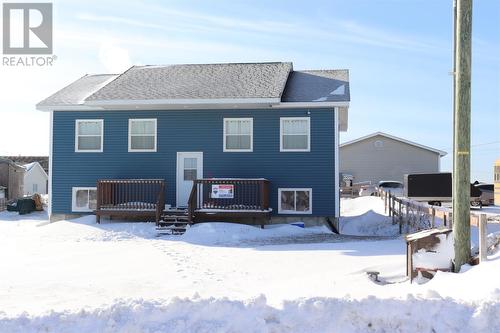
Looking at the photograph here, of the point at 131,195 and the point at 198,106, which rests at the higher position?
the point at 198,106

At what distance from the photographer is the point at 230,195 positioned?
56.9ft

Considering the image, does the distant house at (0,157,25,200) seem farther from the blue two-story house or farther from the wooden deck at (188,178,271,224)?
the wooden deck at (188,178,271,224)

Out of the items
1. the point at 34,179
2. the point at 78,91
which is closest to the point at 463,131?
the point at 78,91

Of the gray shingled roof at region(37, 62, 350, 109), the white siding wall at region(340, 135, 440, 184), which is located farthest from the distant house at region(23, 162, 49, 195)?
the gray shingled roof at region(37, 62, 350, 109)

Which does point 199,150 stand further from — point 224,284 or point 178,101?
point 224,284

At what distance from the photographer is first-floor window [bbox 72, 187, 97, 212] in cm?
1897

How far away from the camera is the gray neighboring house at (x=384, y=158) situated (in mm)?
38812

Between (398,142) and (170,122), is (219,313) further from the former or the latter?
(398,142)

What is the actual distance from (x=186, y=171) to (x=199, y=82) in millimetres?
3296

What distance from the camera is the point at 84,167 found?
62.4 feet

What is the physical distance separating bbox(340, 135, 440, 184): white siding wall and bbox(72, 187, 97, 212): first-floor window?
25.6 meters

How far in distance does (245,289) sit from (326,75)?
14428 millimetres

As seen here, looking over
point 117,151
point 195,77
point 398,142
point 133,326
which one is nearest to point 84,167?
point 117,151

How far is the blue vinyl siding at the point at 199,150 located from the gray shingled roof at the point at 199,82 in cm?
80
